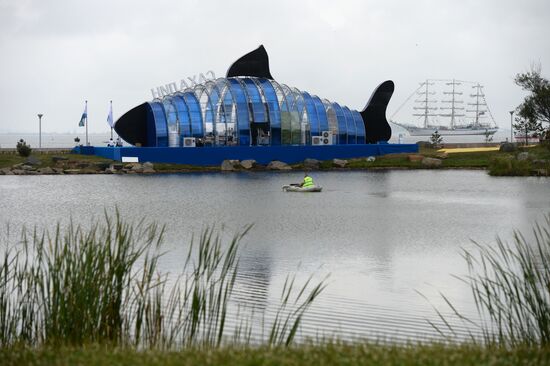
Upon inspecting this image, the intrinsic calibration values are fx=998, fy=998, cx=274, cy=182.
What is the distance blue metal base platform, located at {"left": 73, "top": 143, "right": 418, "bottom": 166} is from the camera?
7369 cm

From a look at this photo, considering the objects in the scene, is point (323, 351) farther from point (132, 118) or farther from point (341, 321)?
point (132, 118)

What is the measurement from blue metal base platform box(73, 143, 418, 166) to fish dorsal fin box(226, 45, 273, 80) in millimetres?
8392

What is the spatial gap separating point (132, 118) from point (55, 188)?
22059mm

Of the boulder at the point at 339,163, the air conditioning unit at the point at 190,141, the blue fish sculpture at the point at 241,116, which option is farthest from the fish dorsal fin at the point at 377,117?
the air conditioning unit at the point at 190,141

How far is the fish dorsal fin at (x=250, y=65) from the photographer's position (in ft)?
265

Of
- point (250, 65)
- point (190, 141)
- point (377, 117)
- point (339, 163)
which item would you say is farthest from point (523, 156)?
point (190, 141)

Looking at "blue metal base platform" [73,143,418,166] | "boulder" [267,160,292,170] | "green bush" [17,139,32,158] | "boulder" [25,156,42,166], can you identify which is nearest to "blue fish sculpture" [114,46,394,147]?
"blue metal base platform" [73,143,418,166]

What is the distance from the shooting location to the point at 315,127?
79.9 m

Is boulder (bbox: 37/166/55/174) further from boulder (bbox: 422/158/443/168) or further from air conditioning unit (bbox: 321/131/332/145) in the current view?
boulder (bbox: 422/158/443/168)

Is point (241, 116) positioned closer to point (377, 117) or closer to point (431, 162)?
point (377, 117)

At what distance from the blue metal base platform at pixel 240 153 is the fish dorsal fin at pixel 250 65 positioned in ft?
27.5

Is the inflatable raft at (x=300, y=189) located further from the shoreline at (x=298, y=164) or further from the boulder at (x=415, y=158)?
the boulder at (x=415, y=158)

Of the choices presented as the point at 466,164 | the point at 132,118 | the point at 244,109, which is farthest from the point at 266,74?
the point at 466,164

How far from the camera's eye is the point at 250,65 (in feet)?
265
